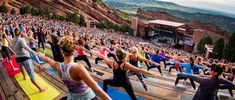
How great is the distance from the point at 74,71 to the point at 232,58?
38.2 m

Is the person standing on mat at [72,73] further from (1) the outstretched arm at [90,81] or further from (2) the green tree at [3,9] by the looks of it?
(2) the green tree at [3,9]

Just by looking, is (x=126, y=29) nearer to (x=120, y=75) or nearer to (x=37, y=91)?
(x=37, y=91)

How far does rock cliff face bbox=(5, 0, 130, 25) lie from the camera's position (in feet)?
231

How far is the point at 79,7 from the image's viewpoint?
77375 millimetres

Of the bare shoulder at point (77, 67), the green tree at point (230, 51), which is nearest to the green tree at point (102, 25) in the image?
the green tree at point (230, 51)

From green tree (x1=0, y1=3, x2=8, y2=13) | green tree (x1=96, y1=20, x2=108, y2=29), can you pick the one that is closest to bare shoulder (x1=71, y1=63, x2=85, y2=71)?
green tree (x1=0, y1=3, x2=8, y2=13)

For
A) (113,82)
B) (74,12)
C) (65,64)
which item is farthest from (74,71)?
(74,12)

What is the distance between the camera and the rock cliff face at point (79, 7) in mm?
70500

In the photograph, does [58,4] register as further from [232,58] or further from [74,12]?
[232,58]

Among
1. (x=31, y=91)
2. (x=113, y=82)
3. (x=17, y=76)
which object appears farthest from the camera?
(x=17, y=76)

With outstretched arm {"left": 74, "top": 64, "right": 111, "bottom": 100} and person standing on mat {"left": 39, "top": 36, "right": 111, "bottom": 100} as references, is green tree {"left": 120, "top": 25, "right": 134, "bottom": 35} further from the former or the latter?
outstretched arm {"left": 74, "top": 64, "right": 111, "bottom": 100}

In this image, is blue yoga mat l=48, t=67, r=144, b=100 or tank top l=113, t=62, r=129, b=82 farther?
blue yoga mat l=48, t=67, r=144, b=100

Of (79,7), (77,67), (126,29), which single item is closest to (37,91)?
(77,67)

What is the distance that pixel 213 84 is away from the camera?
3865 millimetres
